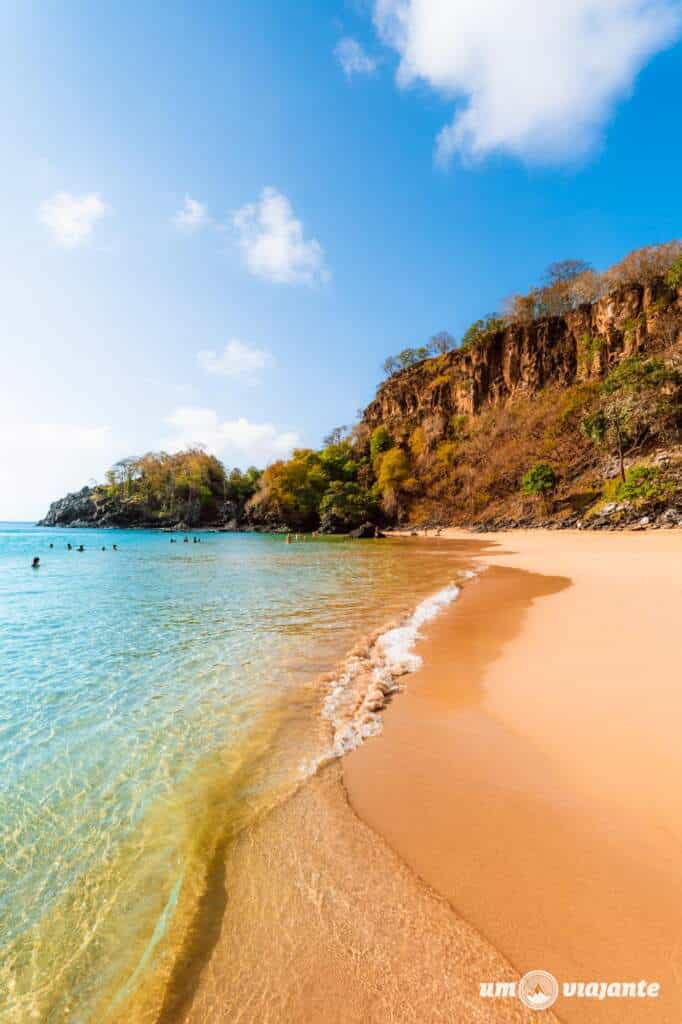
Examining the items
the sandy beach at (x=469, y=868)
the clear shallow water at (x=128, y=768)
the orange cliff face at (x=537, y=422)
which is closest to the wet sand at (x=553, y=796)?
the sandy beach at (x=469, y=868)

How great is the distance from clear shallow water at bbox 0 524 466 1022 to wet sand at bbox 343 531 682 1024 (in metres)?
1.16

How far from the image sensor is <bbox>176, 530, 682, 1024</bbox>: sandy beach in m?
1.72

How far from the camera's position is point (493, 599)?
34.7 feet

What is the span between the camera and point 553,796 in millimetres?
2977

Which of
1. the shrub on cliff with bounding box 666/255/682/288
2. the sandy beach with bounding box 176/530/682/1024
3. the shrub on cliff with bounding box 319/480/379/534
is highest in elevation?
the shrub on cliff with bounding box 666/255/682/288

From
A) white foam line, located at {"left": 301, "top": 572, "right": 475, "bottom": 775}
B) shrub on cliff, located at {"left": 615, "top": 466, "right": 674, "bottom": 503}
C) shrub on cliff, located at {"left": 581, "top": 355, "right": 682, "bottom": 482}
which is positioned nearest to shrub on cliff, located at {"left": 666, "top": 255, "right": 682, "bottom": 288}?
shrub on cliff, located at {"left": 581, "top": 355, "right": 682, "bottom": 482}

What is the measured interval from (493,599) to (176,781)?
8.85 m

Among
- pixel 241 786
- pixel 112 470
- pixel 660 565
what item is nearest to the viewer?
pixel 241 786

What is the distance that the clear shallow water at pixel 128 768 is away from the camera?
2.09 metres

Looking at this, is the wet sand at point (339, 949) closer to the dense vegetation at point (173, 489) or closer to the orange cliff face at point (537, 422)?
the orange cliff face at point (537, 422)

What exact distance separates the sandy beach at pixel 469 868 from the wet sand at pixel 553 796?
1 cm

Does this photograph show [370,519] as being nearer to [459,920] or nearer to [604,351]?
[604,351]

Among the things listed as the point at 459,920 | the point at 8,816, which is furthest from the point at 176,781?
the point at 459,920

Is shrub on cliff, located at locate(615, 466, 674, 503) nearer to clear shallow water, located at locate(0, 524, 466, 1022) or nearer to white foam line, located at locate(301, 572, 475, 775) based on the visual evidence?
clear shallow water, located at locate(0, 524, 466, 1022)
